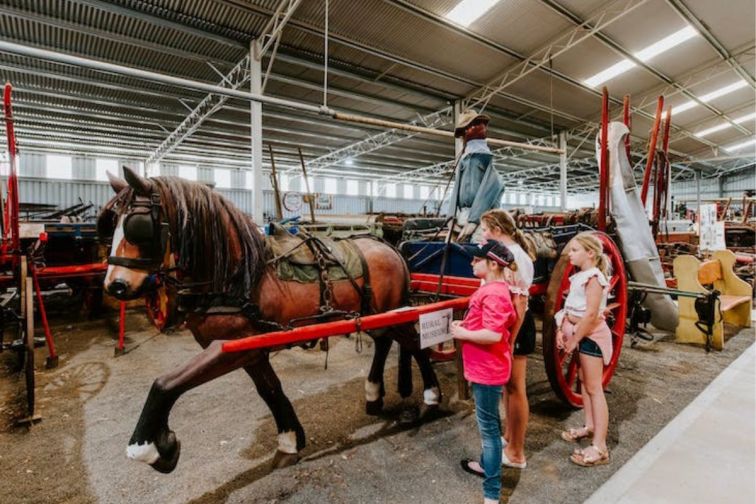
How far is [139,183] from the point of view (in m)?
1.82

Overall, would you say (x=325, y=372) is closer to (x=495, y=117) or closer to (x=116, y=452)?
(x=116, y=452)

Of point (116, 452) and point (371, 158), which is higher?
point (371, 158)

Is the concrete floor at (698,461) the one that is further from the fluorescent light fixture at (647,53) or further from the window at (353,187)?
the window at (353,187)

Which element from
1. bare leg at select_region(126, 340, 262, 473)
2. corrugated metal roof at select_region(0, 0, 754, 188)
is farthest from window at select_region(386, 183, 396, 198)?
bare leg at select_region(126, 340, 262, 473)

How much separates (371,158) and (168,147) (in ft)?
36.0

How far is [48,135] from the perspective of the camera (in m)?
15.5

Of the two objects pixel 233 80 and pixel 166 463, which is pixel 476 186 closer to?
pixel 166 463

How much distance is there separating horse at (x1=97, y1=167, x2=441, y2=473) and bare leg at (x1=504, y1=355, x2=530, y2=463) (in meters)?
1.25

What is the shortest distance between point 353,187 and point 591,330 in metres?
28.3

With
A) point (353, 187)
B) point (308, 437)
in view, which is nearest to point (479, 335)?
point (308, 437)

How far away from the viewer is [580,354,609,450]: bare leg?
8.16 ft

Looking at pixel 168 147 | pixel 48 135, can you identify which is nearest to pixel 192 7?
pixel 168 147

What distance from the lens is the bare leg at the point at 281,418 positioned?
2398 mm

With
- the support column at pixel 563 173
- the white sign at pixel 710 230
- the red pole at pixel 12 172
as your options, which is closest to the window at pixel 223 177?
the support column at pixel 563 173
